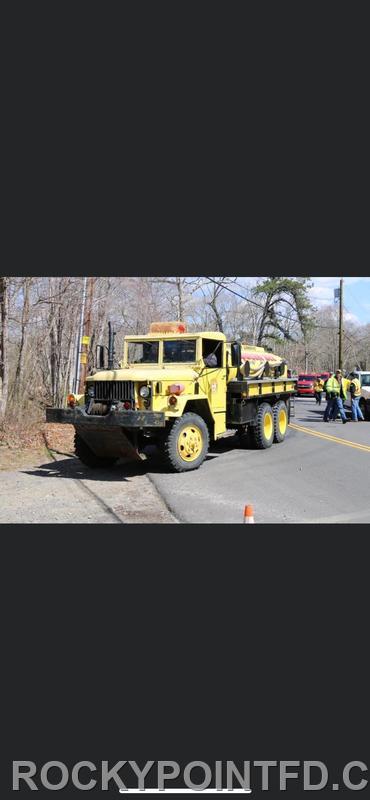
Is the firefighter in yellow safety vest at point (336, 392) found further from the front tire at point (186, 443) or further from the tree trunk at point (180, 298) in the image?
the tree trunk at point (180, 298)

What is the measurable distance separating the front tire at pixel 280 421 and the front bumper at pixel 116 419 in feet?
19.0

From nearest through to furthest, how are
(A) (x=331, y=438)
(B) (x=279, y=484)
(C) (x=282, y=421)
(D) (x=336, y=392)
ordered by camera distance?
1. (B) (x=279, y=484)
2. (C) (x=282, y=421)
3. (A) (x=331, y=438)
4. (D) (x=336, y=392)

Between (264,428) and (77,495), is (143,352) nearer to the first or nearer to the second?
(264,428)

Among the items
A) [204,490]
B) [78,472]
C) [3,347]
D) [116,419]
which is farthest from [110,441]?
[3,347]

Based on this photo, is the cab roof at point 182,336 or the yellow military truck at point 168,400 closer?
the yellow military truck at point 168,400

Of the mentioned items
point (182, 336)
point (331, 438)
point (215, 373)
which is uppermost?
point (182, 336)

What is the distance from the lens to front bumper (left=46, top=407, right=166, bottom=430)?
32.3 feet

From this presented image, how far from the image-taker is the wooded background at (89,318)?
1786 centimetres

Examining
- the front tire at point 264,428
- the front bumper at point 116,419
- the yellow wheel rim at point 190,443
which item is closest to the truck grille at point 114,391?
the front bumper at point 116,419

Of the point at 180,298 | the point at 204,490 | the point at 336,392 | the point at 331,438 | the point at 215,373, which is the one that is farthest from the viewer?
the point at 180,298

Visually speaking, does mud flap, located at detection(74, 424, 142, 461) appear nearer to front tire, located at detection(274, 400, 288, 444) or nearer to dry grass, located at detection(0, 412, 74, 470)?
dry grass, located at detection(0, 412, 74, 470)

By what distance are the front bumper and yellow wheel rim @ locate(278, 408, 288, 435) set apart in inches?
243

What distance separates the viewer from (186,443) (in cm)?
1089

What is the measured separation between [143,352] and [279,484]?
158 inches
